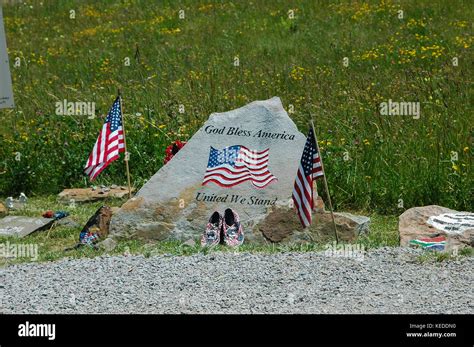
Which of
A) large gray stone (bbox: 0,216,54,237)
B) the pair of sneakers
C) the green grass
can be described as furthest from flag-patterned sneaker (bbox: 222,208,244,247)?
large gray stone (bbox: 0,216,54,237)

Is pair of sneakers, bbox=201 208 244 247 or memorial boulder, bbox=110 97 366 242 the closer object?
pair of sneakers, bbox=201 208 244 247

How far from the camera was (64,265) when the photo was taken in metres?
8.37

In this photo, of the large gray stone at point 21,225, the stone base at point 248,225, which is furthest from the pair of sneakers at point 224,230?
the large gray stone at point 21,225

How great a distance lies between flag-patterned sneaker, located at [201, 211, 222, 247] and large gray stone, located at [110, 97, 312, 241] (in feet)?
0.92

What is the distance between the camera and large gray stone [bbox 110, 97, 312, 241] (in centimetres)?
976

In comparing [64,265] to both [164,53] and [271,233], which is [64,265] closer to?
[271,233]

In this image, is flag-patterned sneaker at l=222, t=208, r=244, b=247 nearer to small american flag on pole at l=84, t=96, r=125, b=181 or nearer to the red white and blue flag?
the red white and blue flag

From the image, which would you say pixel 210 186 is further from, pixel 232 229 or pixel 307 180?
pixel 307 180

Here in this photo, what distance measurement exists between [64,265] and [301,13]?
46.1ft

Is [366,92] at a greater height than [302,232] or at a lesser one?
greater

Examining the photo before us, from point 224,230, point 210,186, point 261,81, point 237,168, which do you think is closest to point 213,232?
point 224,230

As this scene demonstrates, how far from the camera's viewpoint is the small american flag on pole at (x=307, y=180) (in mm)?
8805

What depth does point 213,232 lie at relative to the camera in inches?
371

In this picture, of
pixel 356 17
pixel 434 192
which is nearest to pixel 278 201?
pixel 434 192
